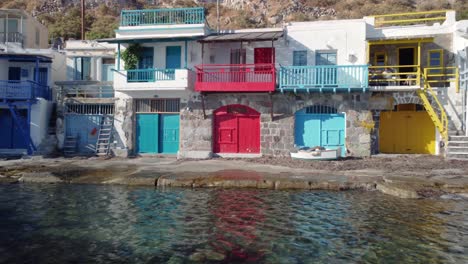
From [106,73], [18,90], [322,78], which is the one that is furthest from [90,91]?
[322,78]

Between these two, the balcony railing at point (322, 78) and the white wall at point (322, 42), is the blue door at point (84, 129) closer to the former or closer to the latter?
the white wall at point (322, 42)

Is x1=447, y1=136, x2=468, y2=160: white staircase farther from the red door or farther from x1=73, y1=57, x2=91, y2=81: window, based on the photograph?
x1=73, y1=57, x2=91, y2=81: window

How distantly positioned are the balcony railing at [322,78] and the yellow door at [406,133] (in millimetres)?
3976

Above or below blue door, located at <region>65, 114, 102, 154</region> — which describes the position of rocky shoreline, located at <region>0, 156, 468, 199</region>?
below

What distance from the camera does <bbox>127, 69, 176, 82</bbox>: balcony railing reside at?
76.7 feet

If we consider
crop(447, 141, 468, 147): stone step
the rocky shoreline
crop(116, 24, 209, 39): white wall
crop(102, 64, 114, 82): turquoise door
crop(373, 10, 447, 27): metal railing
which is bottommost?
the rocky shoreline

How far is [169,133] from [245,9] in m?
49.5

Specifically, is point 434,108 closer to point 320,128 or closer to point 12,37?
point 320,128

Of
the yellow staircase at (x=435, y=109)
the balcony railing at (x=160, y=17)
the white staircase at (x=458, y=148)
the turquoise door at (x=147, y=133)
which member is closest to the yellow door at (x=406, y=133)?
the yellow staircase at (x=435, y=109)

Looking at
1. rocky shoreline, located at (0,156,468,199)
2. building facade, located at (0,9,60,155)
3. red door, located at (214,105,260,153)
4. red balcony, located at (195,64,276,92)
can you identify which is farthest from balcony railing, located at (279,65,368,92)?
building facade, located at (0,9,60,155)

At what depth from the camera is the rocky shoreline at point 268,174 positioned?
14.7 m

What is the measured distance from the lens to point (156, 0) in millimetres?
76250

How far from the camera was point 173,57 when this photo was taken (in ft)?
80.2

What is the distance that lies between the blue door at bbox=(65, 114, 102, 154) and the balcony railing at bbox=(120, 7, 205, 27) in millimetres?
6221
